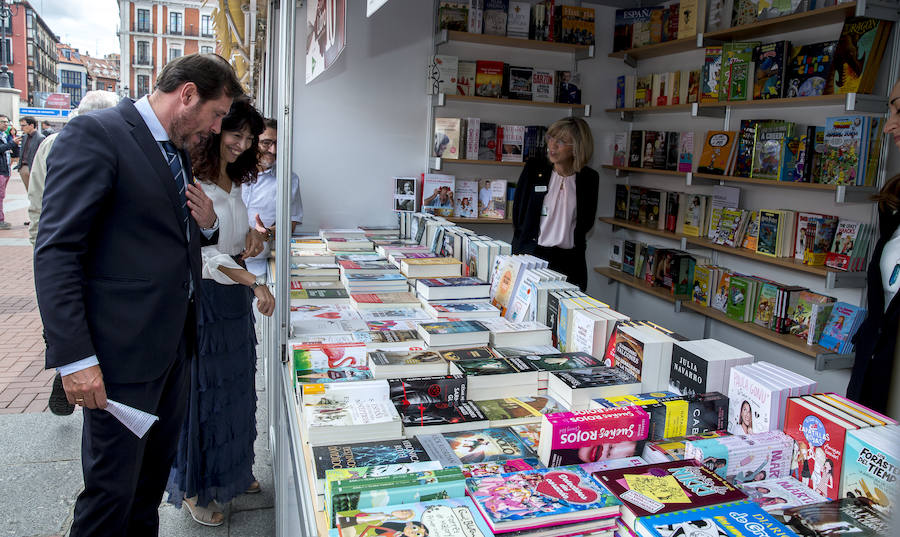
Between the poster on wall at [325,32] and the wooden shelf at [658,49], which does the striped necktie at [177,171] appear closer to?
the poster on wall at [325,32]

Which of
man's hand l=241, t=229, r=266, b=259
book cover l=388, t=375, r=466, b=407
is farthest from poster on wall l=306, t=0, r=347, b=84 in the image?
book cover l=388, t=375, r=466, b=407

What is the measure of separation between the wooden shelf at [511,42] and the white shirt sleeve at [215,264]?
3.15 meters

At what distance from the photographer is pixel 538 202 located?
440 cm

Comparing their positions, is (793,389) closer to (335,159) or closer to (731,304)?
(731,304)

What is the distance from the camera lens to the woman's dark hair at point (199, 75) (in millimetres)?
1860

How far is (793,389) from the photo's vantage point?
154cm

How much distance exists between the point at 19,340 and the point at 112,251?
4413 mm

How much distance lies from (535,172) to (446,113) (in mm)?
1234

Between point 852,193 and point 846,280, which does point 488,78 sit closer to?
point 852,193

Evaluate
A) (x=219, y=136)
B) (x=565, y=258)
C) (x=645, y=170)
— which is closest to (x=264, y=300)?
(x=219, y=136)

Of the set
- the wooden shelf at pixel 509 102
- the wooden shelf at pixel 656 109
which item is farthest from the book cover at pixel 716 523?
the wooden shelf at pixel 509 102

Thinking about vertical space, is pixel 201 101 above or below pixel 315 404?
above

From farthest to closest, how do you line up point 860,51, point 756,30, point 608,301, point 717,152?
point 608,301, point 717,152, point 756,30, point 860,51

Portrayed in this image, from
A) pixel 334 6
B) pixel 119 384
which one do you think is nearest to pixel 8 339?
pixel 119 384
